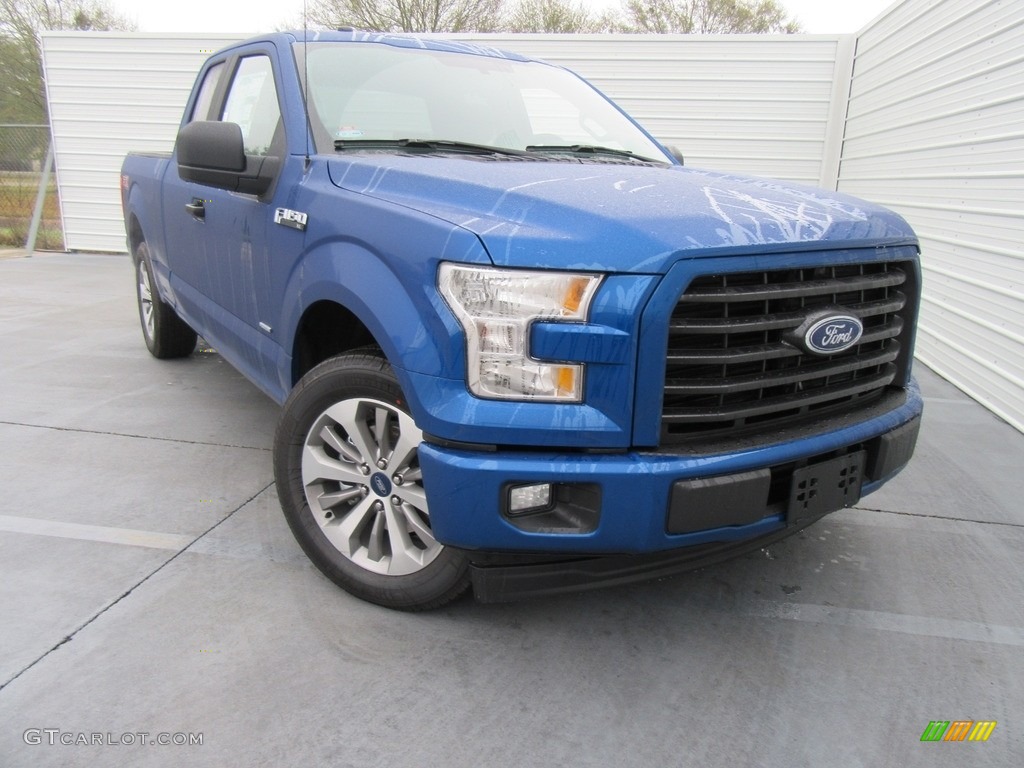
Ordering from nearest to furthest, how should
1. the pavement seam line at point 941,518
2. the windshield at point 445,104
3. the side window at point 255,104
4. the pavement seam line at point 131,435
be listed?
the windshield at point 445,104 → the side window at point 255,104 → the pavement seam line at point 941,518 → the pavement seam line at point 131,435

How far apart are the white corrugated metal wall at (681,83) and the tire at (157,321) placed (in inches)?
243

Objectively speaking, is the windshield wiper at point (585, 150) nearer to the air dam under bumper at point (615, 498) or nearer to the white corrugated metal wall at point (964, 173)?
the air dam under bumper at point (615, 498)

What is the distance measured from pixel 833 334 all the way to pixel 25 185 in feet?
43.1

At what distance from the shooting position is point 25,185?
1195 centimetres

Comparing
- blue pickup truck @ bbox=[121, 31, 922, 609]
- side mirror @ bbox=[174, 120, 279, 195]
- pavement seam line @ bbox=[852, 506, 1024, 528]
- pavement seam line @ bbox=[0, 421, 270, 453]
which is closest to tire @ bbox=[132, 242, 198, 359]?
pavement seam line @ bbox=[0, 421, 270, 453]

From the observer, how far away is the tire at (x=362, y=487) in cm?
245

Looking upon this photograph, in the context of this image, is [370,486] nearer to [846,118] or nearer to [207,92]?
[207,92]

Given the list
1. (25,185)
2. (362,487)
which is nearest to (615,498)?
(362,487)

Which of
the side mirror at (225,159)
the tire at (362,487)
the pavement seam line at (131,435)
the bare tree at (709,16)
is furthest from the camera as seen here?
the bare tree at (709,16)

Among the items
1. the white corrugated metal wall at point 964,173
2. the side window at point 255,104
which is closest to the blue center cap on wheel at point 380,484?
the side window at point 255,104

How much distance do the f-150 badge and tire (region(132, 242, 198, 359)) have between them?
8.85 ft

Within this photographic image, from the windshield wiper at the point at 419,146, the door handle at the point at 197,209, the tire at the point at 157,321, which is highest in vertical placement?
the windshield wiper at the point at 419,146

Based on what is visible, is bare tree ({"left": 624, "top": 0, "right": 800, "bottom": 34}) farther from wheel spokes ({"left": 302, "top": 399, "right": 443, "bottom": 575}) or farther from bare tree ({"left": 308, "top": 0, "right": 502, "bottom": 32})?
wheel spokes ({"left": 302, "top": 399, "right": 443, "bottom": 575})

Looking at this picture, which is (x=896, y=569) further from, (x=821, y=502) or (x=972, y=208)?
(x=972, y=208)
